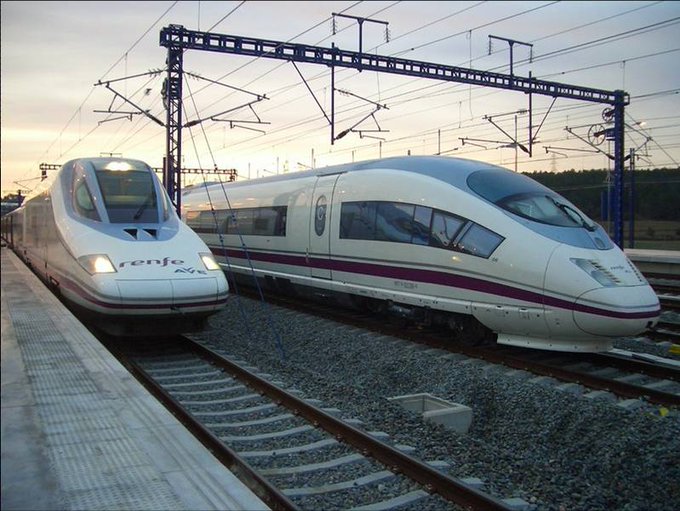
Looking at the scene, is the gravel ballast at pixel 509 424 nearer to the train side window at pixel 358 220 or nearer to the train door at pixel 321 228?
the train side window at pixel 358 220

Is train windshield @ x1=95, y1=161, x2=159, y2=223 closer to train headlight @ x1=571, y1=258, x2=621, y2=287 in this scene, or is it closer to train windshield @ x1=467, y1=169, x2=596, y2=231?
train windshield @ x1=467, y1=169, x2=596, y2=231

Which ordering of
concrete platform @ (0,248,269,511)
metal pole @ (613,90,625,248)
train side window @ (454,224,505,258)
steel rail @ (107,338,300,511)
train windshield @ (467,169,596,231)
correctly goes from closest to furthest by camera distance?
1. concrete platform @ (0,248,269,511)
2. steel rail @ (107,338,300,511)
3. train side window @ (454,224,505,258)
4. train windshield @ (467,169,596,231)
5. metal pole @ (613,90,625,248)

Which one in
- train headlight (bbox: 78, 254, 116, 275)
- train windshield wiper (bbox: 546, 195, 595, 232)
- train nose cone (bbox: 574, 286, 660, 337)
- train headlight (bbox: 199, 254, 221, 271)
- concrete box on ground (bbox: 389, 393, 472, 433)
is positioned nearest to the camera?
concrete box on ground (bbox: 389, 393, 472, 433)

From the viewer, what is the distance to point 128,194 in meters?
9.77

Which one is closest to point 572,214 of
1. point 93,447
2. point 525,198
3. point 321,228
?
point 525,198

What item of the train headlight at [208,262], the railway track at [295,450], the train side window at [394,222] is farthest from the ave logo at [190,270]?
the train side window at [394,222]

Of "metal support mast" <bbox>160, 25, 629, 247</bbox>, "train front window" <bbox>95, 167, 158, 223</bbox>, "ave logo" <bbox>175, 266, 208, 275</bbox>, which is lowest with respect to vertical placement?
"ave logo" <bbox>175, 266, 208, 275</bbox>

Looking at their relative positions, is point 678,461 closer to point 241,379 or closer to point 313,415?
point 313,415

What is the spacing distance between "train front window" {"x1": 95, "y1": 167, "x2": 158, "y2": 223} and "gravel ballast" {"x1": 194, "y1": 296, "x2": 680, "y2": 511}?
2261 mm

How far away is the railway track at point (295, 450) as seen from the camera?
4297 mm

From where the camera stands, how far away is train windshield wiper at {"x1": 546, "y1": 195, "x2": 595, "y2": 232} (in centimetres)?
862

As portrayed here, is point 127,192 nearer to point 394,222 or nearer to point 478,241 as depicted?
point 394,222

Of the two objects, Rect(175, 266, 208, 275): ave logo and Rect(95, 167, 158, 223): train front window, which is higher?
Rect(95, 167, 158, 223): train front window

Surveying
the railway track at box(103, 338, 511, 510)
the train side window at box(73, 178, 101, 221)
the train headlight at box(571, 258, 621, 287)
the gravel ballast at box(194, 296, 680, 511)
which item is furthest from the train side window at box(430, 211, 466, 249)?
the train side window at box(73, 178, 101, 221)
